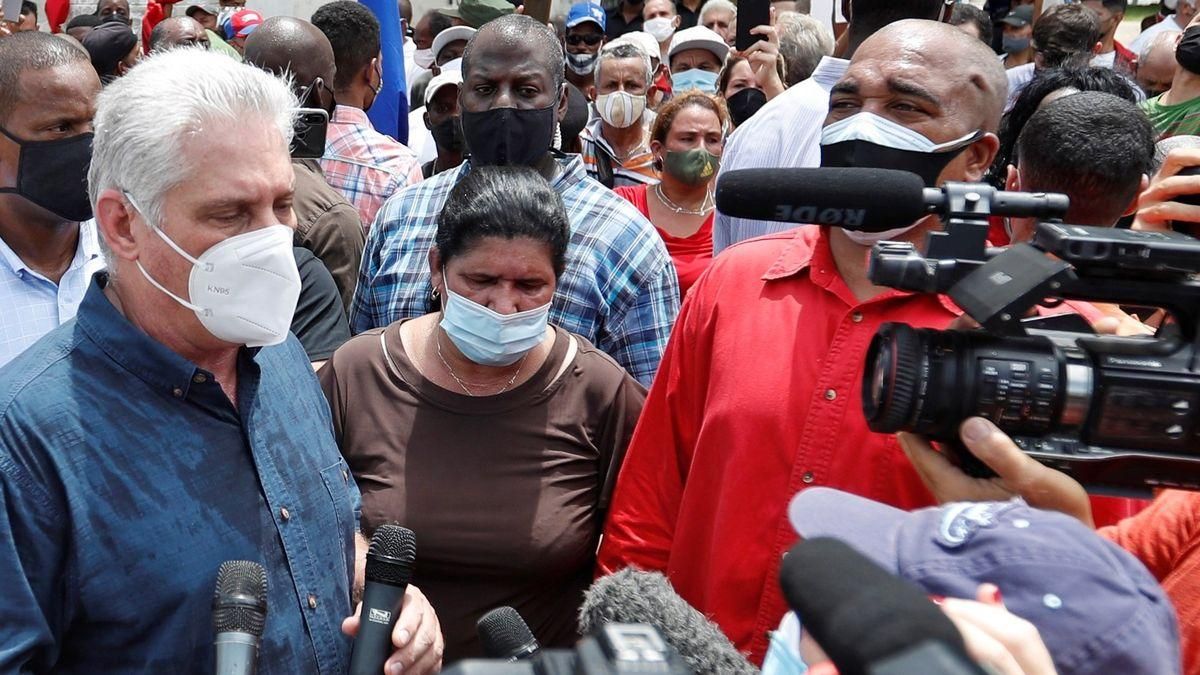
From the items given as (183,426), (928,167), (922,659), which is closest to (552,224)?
(928,167)

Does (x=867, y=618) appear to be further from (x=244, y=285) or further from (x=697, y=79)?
(x=697, y=79)

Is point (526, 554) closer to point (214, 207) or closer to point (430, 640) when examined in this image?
point (430, 640)

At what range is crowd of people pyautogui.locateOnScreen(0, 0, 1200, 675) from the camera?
68.4 inches

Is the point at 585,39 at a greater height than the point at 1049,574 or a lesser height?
lesser

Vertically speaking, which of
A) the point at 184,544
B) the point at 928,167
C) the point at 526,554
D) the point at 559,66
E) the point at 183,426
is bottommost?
the point at 526,554

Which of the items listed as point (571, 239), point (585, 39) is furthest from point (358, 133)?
point (585, 39)

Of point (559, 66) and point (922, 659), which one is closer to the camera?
point (922, 659)

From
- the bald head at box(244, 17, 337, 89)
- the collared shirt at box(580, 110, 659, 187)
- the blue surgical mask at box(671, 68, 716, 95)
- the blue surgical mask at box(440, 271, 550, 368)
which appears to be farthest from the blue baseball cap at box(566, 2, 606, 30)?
the blue surgical mask at box(440, 271, 550, 368)

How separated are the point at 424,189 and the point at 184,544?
1995mm

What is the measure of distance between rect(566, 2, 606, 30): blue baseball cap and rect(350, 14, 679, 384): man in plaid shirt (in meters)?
4.77

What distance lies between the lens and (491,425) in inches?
112

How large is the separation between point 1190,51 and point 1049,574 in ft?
14.4

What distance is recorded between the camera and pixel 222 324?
2178 millimetres

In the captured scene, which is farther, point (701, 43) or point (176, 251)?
point (701, 43)
